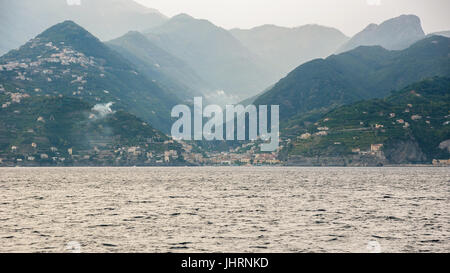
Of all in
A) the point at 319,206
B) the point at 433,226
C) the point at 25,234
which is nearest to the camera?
the point at 25,234

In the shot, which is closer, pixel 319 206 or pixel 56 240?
Answer: pixel 56 240

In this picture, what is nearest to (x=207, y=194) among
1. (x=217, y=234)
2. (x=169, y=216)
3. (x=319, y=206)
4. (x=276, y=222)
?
(x=319, y=206)

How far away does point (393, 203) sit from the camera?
406ft

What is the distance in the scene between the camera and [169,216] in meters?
96.8

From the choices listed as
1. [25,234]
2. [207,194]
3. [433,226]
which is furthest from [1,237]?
[207,194]

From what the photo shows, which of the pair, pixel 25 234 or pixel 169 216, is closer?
pixel 25 234

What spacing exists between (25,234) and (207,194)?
79.7 m
